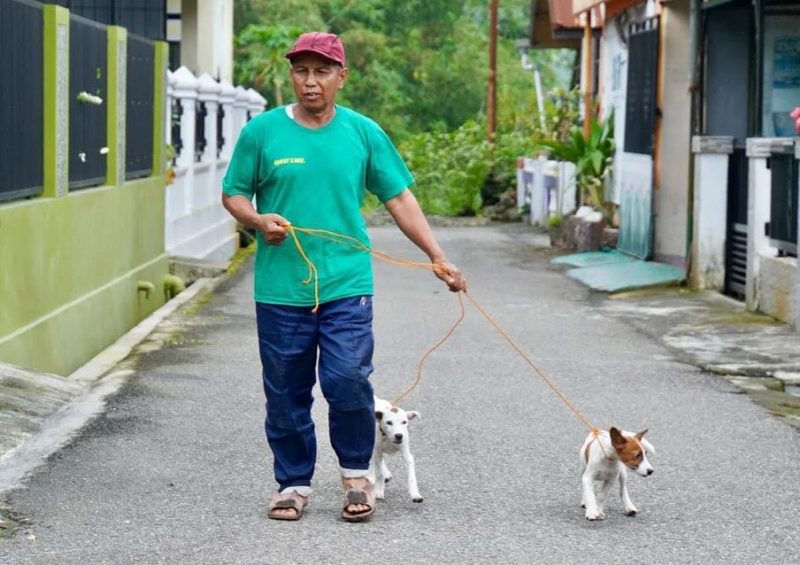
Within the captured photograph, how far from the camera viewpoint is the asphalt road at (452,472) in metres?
6.58

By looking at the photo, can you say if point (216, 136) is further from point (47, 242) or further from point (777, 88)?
point (47, 242)

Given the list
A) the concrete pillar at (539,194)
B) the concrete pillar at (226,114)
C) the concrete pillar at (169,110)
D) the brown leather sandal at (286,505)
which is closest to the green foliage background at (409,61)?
the concrete pillar at (539,194)

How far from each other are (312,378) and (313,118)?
41.5 inches

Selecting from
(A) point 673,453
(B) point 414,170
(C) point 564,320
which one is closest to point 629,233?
(C) point 564,320

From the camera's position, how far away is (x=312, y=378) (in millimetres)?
7207

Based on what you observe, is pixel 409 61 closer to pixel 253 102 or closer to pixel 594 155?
pixel 253 102

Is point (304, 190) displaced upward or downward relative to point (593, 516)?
upward

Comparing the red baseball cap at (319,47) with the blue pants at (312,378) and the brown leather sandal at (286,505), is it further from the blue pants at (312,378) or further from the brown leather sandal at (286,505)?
the brown leather sandal at (286,505)

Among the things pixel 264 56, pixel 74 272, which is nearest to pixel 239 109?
pixel 74 272

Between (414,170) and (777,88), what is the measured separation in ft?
76.6

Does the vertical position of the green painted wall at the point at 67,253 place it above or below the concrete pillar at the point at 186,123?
below

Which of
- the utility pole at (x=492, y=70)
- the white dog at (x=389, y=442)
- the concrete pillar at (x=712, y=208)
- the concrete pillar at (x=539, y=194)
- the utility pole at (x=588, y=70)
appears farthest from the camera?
the utility pole at (x=492, y=70)

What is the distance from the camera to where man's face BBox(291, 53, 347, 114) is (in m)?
6.93

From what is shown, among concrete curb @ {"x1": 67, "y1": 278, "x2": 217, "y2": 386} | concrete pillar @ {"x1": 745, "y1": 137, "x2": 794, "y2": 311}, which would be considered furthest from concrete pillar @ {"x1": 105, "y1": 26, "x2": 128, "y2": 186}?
concrete pillar @ {"x1": 745, "y1": 137, "x2": 794, "y2": 311}
